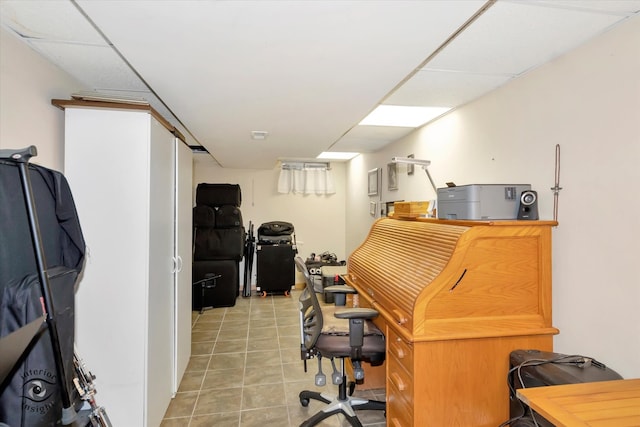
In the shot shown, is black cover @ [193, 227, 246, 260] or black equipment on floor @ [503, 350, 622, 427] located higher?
black cover @ [193, 227, 246, 260]

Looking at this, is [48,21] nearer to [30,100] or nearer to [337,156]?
[30,100]

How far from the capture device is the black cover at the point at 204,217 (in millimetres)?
4840

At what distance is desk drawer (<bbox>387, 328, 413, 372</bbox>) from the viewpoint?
1.60 metres

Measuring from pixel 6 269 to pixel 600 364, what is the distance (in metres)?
2.49

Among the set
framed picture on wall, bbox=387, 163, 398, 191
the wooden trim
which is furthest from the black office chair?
framed picture on wall, bbox=387, 163, 398, 191

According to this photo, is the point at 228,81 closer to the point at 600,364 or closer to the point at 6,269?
the point at 6,269

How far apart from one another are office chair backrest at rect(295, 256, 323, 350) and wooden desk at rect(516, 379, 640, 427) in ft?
3.57

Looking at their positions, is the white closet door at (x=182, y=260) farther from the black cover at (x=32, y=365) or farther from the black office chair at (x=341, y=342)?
the black cover at (x=32, y=365)

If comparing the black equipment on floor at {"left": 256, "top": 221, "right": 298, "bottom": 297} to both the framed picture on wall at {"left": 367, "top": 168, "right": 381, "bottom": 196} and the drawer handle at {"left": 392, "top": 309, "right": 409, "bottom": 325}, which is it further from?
the drawer handle at {"left": 392, "top": 309, "right": 409, "bottom": 325}

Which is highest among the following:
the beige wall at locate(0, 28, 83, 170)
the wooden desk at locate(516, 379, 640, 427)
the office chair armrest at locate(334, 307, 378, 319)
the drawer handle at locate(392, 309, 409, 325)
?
the beige wall at locate(0, 28, 83, 170)

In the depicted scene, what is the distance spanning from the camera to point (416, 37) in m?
1.39

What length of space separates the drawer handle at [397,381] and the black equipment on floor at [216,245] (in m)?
3.34

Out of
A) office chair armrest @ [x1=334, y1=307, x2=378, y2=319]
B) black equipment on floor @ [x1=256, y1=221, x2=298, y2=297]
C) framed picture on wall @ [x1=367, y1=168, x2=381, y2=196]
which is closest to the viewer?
office chair armrest @ [x1=334, y1=307, x2=378, y2=319]

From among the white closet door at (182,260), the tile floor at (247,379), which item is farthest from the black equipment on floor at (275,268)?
the white closet door at (182,260)
